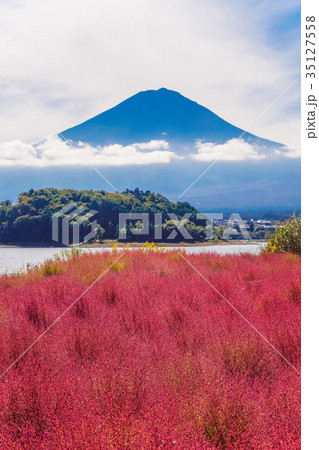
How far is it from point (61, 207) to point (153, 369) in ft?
22.6

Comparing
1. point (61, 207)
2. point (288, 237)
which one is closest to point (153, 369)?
point (61, 207)

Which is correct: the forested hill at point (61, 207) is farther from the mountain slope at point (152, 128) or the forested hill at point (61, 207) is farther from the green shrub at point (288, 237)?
the green shrub at point (288, 237)

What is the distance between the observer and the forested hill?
910 cm

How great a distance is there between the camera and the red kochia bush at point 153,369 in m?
2.14

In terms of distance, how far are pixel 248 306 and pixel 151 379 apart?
8.96ft

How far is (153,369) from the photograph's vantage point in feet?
10.2

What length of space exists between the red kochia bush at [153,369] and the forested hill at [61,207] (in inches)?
117

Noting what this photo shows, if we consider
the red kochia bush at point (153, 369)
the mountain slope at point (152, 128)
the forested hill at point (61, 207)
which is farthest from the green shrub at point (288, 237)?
the red kochia bush at point (153, 369)

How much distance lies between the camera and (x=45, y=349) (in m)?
3.46

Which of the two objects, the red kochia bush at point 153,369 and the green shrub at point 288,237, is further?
the green shrub at point 288,237

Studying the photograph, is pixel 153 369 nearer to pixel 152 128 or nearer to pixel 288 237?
pixel 288 237

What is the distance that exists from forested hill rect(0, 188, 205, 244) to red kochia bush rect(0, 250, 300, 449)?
2.98 metres
